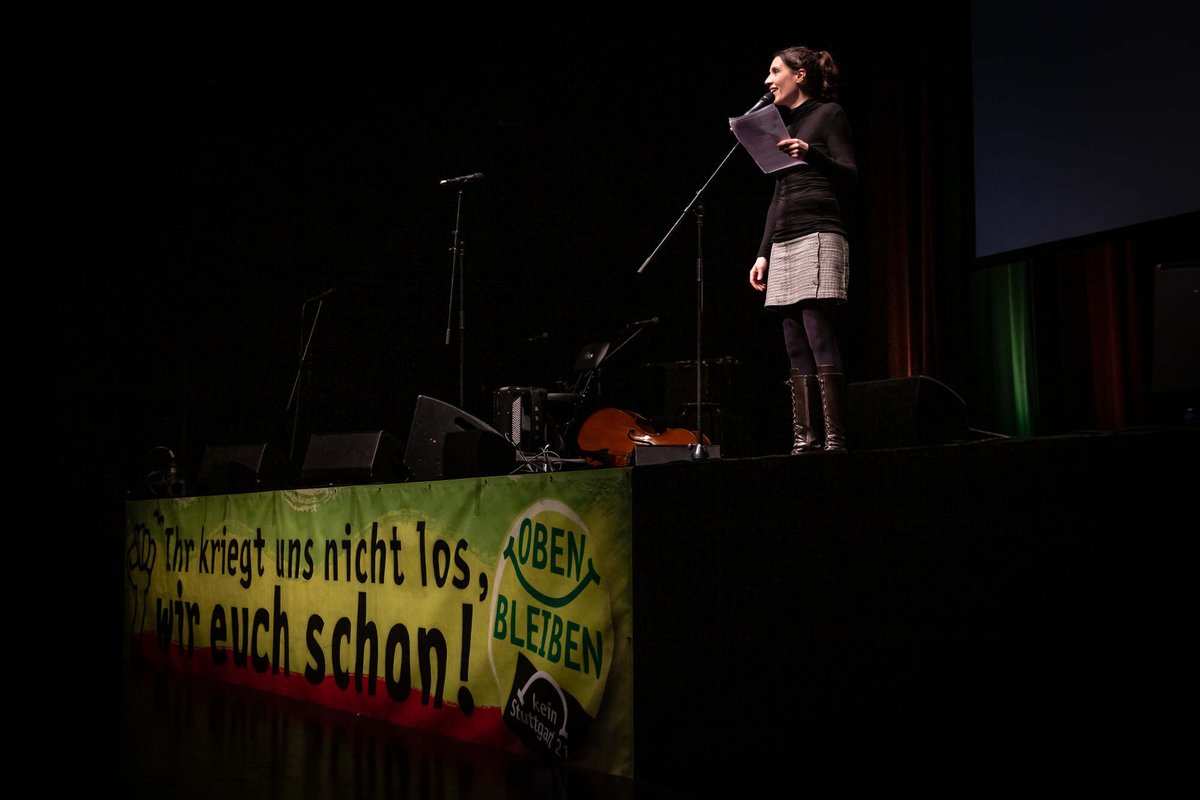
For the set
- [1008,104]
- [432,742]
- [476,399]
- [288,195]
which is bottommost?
[432,742]

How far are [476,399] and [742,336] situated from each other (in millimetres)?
2280

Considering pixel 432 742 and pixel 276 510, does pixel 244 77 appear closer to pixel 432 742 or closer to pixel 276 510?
pixel 276 510

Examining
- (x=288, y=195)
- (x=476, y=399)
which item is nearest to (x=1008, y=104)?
(x=476, y=399)

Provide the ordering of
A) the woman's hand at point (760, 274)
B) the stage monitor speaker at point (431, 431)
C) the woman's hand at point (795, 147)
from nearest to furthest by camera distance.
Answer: the woman's hand at point (795, 147), the woman's hand at point (760, 274), the stage monitor speaker at point (431, 431)

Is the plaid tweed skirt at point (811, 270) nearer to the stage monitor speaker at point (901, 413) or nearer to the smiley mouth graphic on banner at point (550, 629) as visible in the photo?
the stage monitor speaker at point (901, 413)

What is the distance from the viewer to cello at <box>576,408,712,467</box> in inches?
285

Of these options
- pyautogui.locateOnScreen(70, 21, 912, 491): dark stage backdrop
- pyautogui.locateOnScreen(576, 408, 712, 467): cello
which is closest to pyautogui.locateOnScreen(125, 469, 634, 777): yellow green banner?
pyautogui.locateOnScreen(70, 21, 912, 491): dark stage backdrop

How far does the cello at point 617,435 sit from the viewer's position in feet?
23.8

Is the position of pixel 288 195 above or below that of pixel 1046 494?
above

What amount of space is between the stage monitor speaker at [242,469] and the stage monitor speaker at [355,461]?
1.79ft

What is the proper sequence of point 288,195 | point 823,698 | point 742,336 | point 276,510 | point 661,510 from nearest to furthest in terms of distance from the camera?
point 823,698
point 661,510
point 276,510
point 288,195
point 742,336

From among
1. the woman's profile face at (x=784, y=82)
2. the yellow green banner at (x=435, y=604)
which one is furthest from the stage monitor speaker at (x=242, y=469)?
the woman's profile face at (x=784, y=82)

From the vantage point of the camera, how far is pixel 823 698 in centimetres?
209

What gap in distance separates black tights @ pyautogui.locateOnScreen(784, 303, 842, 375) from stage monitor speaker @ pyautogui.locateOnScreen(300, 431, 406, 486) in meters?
2.01
